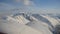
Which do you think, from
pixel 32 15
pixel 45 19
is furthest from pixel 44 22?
pixel 32 15

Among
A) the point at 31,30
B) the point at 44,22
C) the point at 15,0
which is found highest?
the point at 15,0

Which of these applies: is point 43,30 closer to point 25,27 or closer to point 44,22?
point 44,22

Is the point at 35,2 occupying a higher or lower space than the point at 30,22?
higher

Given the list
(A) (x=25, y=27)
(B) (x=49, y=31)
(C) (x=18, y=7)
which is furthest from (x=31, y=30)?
(C) (x=18, y=7)

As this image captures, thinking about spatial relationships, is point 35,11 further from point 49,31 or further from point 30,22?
point 49,31

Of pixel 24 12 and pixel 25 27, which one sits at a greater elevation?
pixel 24 12
